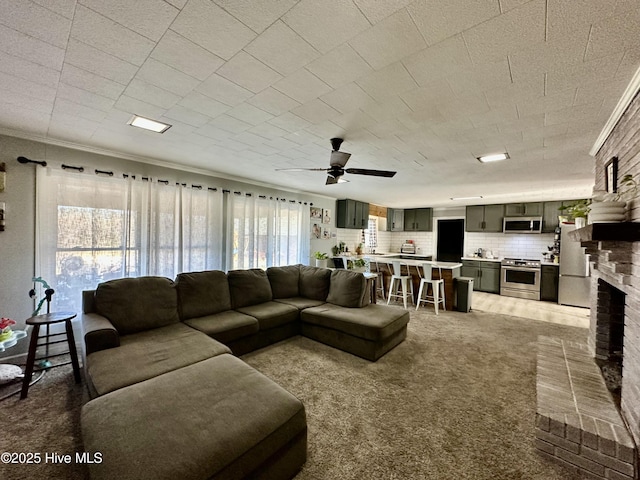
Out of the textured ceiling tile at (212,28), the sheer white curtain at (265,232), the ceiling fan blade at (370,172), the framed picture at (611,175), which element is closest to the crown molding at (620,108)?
the framed picture at (611,175)

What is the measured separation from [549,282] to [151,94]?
785 cm

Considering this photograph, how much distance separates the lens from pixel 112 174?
339cm

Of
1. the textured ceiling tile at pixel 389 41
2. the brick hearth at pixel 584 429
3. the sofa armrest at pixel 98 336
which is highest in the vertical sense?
the textured ceiling tile at pixel 389 41

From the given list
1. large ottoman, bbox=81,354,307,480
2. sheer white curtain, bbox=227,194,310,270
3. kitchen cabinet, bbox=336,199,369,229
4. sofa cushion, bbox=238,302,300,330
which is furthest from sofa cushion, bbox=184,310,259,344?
kitchen cabinet, bbox=336,199,369,229

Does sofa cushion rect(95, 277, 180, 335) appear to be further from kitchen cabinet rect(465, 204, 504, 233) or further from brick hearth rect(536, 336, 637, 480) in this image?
kitchen cabinet rect(465, 204, 504, 233)

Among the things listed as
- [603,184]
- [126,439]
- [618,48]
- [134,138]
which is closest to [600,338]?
[603,184]

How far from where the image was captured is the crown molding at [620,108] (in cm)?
172

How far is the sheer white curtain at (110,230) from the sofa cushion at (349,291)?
2.15 metres

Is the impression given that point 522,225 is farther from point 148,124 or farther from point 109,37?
point 109,37

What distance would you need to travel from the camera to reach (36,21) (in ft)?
4.35

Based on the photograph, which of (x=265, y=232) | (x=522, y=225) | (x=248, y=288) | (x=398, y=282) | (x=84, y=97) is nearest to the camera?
(x=84, y=97)

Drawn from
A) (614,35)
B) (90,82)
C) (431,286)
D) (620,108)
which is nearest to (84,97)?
(90,82)

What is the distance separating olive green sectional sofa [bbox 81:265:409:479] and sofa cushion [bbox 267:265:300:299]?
16 millimetres

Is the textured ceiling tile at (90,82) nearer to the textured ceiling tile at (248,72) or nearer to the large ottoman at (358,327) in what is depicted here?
the textured ceiling tile at (248,72)
